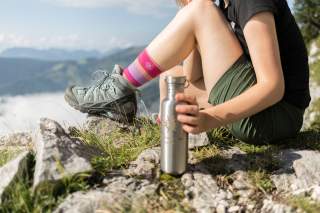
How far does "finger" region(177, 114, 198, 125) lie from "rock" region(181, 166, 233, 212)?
1.79 feet

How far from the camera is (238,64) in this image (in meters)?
4.71

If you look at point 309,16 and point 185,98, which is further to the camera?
point 309,16

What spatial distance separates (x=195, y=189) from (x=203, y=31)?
5.14 feet

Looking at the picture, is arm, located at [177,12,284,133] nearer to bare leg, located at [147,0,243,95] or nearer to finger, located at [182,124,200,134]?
finger, located at [182,124,200,134]

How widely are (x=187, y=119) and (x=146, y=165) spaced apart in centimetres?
76

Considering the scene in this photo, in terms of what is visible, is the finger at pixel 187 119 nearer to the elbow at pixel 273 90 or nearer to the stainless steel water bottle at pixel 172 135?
the stainless steel water bottle at pixel 172 135

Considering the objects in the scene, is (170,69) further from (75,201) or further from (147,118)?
(75,201)

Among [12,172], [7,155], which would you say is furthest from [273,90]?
[7,155]

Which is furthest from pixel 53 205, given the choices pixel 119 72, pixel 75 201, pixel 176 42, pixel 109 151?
pixel 119 72

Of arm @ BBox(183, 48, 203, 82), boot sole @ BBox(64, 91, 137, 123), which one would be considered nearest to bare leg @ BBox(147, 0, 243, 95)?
arm @ BBox(183, 48, 203, 82)

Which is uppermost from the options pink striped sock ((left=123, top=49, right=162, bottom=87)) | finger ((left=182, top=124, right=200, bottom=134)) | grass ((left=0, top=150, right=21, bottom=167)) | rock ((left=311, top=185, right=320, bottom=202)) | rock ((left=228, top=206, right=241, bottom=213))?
pink striped sock ((left=123, top=49, right=162, bottom=87))

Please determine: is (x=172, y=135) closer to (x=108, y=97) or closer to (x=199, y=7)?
(x=199, y=7)

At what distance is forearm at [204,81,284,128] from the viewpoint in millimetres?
4184

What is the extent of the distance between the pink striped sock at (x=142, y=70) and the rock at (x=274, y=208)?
6.57ft
